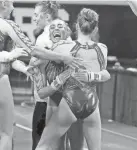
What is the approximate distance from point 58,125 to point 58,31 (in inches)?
42.0

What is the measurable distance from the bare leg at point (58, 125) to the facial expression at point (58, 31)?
2.83 feet

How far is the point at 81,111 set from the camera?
5.85 m

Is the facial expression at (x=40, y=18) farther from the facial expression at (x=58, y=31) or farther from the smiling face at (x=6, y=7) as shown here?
the smiling face at (x=6, y=7)

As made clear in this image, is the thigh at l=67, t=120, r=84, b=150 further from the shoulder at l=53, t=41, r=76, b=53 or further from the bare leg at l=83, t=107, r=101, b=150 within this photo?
the shoulder at l=53, t=41, r=76, b=53

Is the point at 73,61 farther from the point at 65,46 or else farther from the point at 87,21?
the point at 87,21

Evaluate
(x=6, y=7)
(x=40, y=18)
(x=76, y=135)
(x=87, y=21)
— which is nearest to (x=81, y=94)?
(x=76, y=135)

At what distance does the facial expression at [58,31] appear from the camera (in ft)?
21.4

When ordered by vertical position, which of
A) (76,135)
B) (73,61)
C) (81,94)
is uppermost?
(73,61)

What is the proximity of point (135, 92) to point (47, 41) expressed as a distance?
681 centimetres

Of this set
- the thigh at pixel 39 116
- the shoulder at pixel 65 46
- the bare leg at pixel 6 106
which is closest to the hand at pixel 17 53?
the bare leg at pixel 6 106

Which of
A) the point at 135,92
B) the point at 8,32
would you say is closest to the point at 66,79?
the point at 8,32

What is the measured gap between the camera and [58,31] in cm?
651

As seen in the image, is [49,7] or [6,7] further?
[49,7]

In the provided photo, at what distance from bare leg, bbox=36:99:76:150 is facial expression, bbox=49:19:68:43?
0.86 meters
